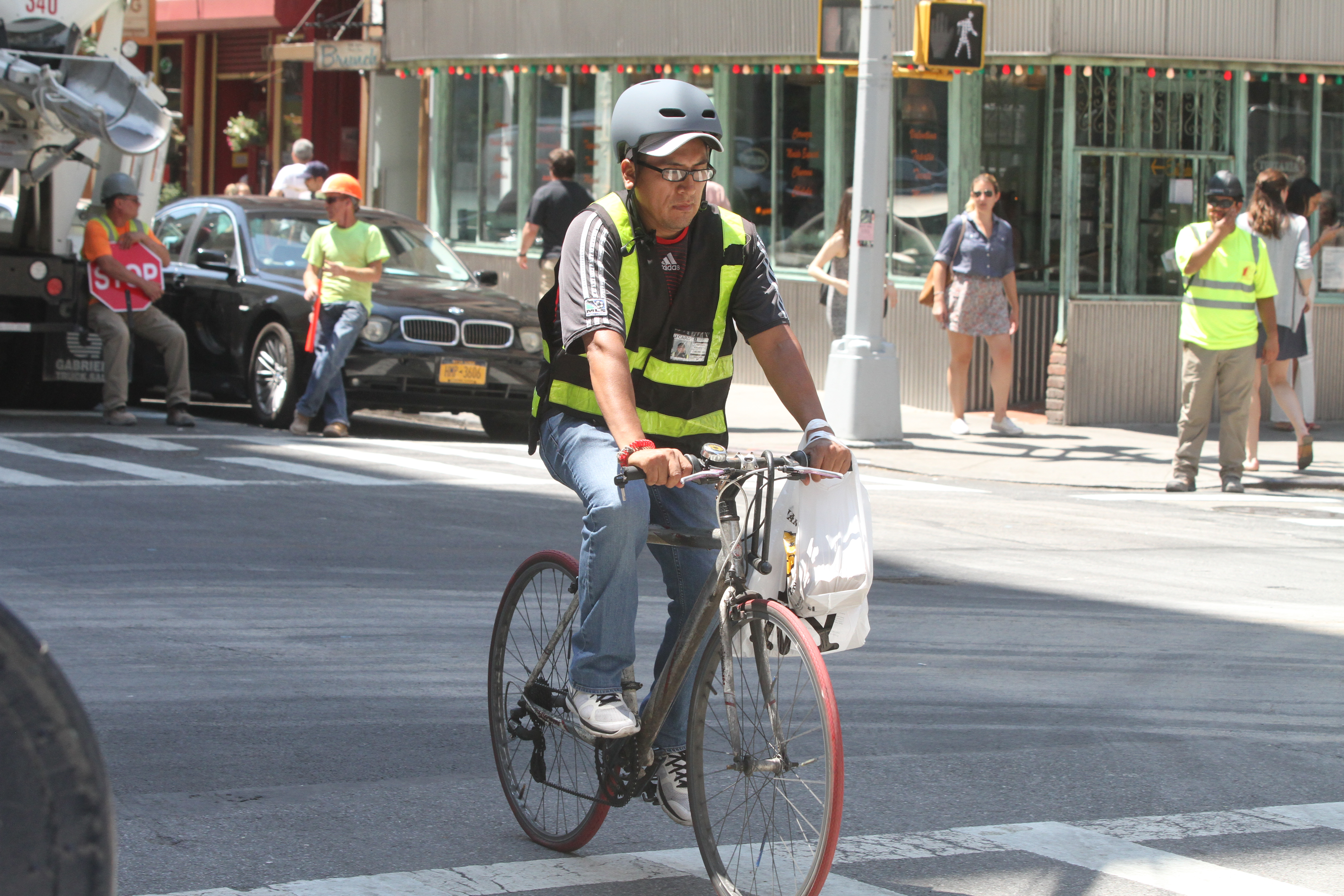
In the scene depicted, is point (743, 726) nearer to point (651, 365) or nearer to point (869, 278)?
point (651, 365)

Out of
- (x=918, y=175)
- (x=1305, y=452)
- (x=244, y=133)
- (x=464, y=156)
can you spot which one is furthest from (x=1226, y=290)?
(x=244, y=133)

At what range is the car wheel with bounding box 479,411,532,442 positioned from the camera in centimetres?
1502

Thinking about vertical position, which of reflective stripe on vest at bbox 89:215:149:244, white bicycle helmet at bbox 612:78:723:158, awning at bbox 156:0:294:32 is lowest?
white bicycle helmet at bbox 612:78:723:158

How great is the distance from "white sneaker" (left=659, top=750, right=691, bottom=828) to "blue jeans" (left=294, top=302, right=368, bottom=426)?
942 centimetres

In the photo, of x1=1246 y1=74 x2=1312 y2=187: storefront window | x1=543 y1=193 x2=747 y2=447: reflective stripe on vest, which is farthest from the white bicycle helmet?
x1=1246 y1=74 x2=1312 y2=187: storefront window

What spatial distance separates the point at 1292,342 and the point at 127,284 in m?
8.48

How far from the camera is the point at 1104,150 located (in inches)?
636

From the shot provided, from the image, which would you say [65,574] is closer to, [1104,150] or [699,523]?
[699,523]

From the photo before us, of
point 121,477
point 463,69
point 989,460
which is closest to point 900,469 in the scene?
point 989,460

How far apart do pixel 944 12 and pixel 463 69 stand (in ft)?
32.0

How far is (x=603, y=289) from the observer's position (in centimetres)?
430

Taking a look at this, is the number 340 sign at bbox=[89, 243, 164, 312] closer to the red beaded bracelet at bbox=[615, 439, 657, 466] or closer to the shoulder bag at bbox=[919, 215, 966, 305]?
the shoulder bag at bbox=[919, 215, 966, 305]

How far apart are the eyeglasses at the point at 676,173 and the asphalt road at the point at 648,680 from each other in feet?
5.28

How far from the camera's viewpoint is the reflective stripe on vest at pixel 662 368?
173 inches
